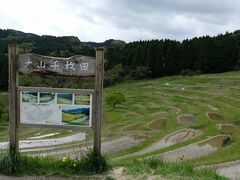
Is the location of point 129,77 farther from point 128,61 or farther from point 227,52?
point 227,52

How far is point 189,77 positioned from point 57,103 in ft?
329

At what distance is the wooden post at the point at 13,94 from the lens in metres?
9.83

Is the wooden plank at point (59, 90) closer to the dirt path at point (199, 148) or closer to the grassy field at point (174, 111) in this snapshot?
the grassy field at point (174, 111)

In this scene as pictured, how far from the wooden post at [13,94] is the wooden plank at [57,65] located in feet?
0.54

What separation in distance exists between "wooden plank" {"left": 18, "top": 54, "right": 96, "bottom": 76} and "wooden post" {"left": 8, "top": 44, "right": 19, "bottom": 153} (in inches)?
6.4

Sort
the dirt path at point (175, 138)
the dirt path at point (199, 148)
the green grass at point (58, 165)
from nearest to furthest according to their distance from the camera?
the green grass at point (58, 165), the dirt path at point (199, 148), the dirt path at point (175, 138)

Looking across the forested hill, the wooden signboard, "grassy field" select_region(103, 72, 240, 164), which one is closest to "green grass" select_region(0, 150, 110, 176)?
the wooden signboard

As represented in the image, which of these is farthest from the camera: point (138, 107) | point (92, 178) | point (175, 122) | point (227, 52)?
point (227, 52)

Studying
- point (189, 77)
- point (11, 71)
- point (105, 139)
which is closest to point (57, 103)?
point (11, 71)

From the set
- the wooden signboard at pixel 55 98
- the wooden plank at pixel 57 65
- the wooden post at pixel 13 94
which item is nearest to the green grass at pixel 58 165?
the wooden signboard at pixel 55 98

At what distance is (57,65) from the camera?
31.9ft

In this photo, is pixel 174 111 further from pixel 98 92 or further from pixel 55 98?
pixel 98 92

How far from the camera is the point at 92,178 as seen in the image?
895 cm

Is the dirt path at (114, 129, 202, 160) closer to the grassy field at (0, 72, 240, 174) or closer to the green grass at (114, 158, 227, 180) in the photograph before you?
the grassy field at (0, 72, 240, 174)
